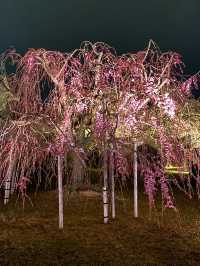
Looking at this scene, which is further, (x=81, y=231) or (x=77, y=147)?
A: (x=81, y=231)

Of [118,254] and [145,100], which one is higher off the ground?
[145,100]

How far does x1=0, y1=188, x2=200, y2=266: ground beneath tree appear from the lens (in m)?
7.18

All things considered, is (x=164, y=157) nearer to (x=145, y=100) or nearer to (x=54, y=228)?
(x=145, y=100)

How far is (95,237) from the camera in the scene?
335 inches

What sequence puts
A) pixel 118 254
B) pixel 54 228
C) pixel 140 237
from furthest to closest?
pixel 54 228 < pixel 140 237 < pixel 118 254

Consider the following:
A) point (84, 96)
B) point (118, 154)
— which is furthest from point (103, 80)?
point (118, 154)

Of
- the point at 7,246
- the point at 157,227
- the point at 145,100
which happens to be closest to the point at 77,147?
the point at 145,100

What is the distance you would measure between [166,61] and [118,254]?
3280 mm

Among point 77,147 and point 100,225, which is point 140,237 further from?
point 77,147

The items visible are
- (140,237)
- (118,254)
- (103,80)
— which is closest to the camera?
(118,254)

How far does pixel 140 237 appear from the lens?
28.3 ft

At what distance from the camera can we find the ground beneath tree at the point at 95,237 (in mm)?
7184

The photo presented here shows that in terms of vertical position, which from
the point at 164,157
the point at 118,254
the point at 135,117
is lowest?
the point at 118,254

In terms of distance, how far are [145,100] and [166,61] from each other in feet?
2.49
